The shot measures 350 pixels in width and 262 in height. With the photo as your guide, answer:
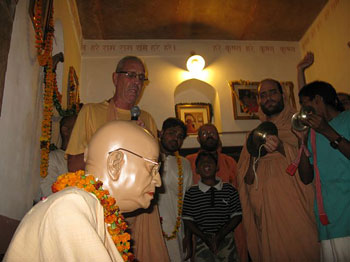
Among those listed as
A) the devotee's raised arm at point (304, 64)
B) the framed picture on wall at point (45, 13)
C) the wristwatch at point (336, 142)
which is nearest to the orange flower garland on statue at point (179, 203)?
the devotee's raised arm at point (304, 64)

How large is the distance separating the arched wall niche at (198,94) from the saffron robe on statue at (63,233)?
234 inches

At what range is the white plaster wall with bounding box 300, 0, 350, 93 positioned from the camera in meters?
5.65

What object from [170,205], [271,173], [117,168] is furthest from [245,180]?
[117,168]

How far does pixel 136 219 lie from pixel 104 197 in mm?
1027

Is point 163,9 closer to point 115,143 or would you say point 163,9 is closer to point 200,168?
point 200,168

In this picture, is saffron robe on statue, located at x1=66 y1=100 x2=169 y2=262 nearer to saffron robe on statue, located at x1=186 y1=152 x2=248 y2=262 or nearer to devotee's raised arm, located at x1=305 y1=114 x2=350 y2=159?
devotee's raised arm, located at x1=305 y1=114 x2=350 y2=159

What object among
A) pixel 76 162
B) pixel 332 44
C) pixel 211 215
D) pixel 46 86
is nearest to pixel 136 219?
pixel 76 162

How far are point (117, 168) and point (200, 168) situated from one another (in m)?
2.67

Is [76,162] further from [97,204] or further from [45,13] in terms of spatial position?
[45,13]

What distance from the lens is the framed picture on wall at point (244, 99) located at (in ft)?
22.4

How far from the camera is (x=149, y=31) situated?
675 cm

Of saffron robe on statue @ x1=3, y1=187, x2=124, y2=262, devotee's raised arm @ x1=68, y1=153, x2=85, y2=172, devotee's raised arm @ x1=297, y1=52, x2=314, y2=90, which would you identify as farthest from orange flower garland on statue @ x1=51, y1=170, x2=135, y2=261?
devotee's raised arm @ x1=297, y1=52, x2=314, y2=90

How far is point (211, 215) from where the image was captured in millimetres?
3602

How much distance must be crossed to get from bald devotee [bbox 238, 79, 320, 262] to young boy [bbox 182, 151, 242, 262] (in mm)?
242
